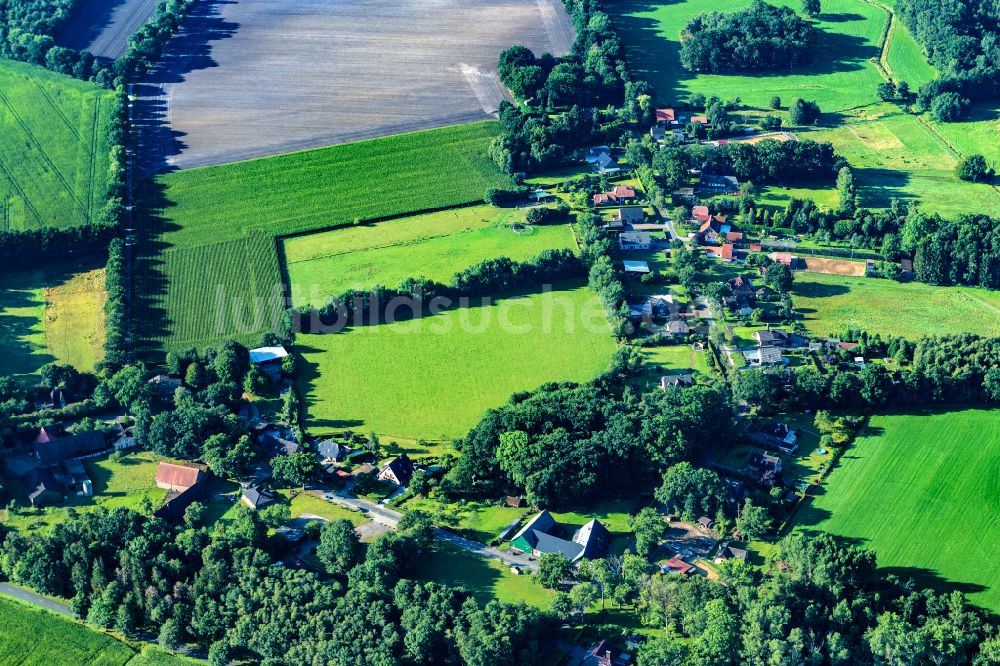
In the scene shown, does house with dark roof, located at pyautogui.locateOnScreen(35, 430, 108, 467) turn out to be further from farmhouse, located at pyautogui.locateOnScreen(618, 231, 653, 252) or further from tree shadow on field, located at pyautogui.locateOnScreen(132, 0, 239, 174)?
farmhouse, located at pyautogui.locateOnScreen(618, 231, 653, 252)

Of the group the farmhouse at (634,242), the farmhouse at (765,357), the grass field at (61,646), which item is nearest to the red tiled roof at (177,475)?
the grass field at (61,646)

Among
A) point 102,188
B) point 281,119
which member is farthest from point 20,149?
point 281,119

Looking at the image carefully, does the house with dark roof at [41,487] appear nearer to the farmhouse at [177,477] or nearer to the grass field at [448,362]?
the farmhouse at [177,477]

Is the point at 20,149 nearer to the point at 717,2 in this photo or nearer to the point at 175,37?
the point at 175,37

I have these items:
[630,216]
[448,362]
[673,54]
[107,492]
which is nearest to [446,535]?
[448,362]

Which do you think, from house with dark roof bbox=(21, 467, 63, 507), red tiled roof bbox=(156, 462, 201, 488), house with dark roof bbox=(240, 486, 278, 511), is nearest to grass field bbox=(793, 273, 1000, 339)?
house with dark roof bbox=(240, 486, 278, 511)

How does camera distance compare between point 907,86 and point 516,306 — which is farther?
point 907,86

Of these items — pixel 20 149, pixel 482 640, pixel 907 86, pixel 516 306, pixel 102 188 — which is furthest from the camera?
pixel 907 86

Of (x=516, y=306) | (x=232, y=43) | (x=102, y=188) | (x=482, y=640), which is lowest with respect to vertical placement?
(x=482, y=640)

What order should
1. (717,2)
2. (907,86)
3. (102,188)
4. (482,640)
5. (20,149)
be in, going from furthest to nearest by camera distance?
(717,2) → (907,86) → (20,149) → (102,188) → (482,640)
